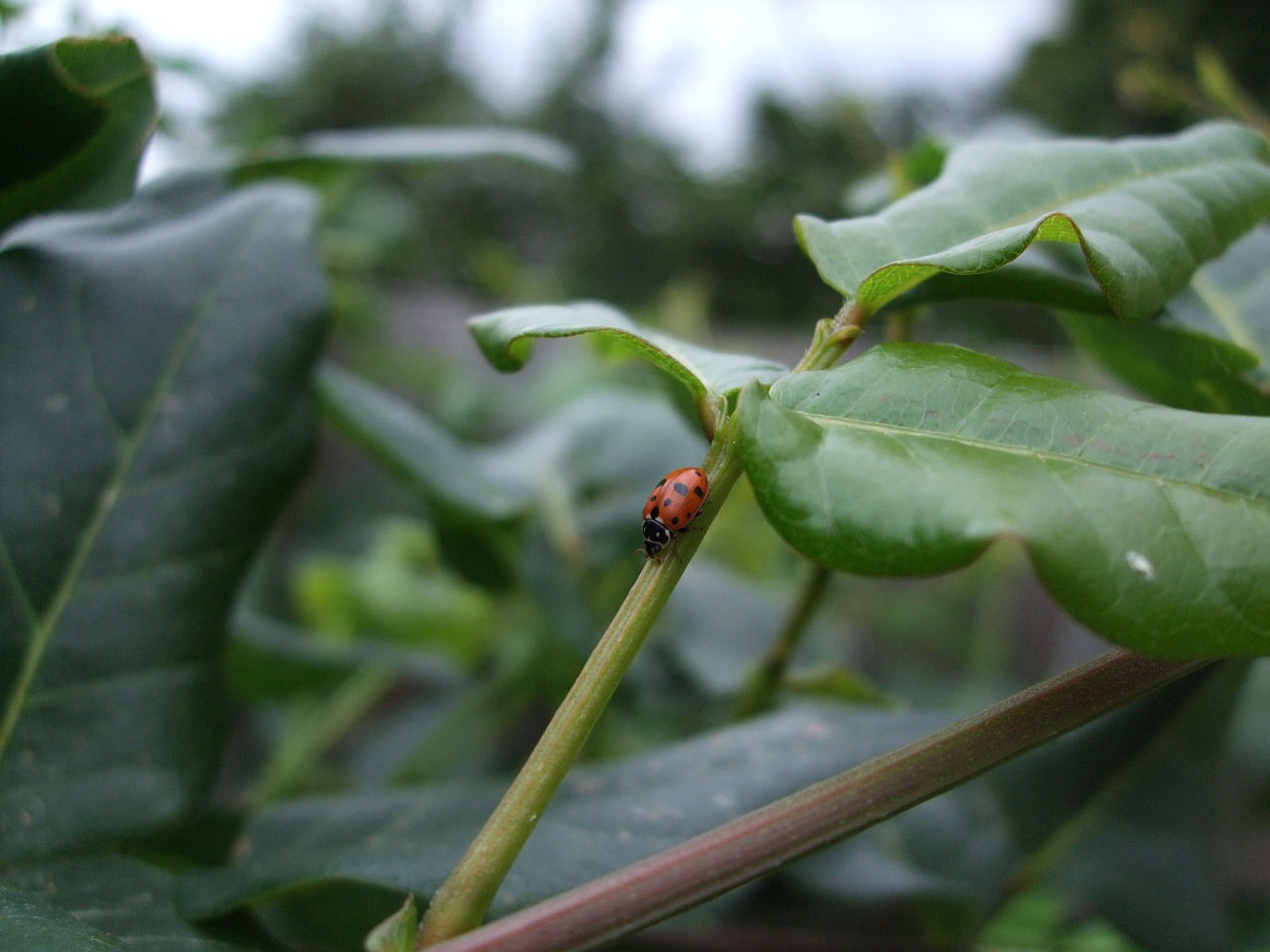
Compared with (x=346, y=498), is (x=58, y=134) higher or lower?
higher

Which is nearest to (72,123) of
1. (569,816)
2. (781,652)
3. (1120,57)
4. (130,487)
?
(130,487)

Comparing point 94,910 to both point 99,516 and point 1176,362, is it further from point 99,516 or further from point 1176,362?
point 1176,362

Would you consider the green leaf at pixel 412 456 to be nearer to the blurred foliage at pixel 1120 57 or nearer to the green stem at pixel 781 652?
the green stem at pixel 781 652

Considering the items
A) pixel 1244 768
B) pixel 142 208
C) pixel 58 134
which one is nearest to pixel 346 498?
pixel 142 208

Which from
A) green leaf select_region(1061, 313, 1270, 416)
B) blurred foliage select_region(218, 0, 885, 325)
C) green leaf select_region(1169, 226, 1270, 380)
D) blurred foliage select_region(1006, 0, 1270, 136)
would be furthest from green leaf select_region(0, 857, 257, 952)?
blurred foliage select_region(218, 0, 885, 325)

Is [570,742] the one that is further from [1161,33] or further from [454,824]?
[1161,33]

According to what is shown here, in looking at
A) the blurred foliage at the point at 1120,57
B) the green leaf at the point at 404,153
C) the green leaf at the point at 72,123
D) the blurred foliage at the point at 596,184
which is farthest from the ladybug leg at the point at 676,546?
the blurred foliage at the point at 596,184

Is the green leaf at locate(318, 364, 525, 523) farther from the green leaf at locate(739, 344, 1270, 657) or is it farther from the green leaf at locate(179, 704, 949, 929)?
the green leaf at locate(739, 344, 1270, 657)
